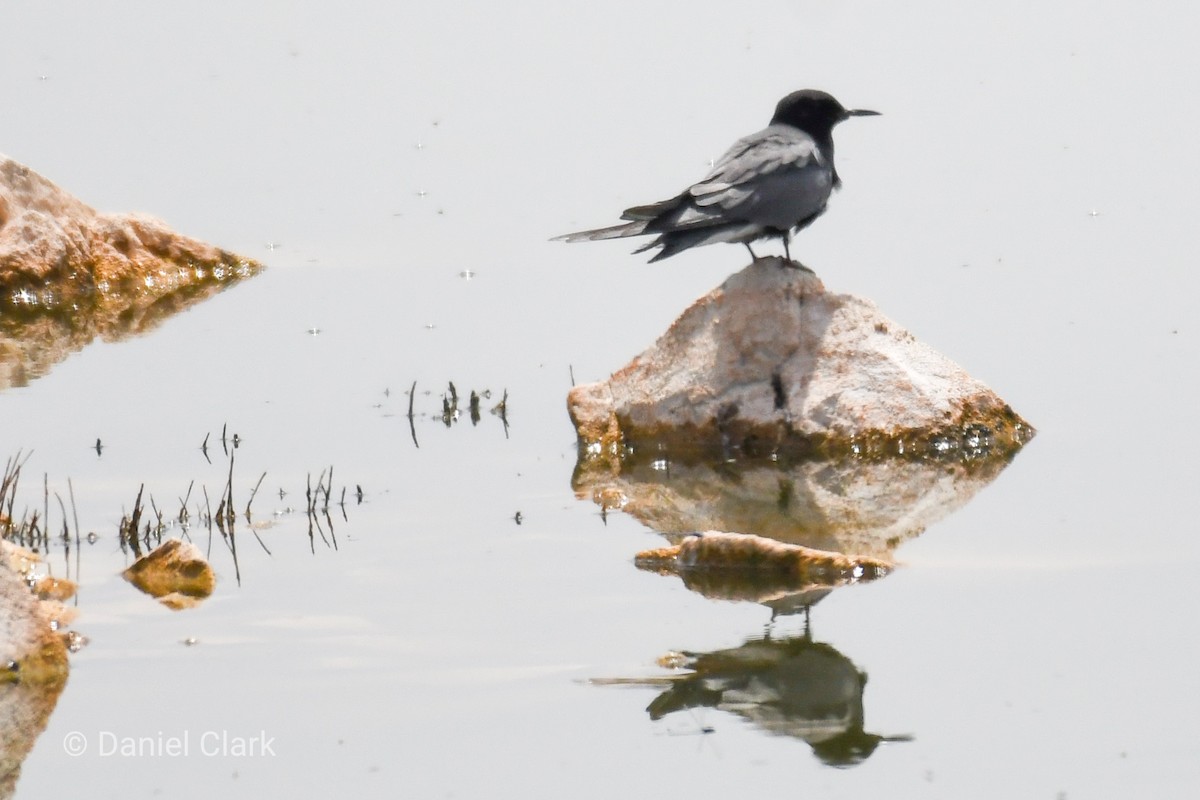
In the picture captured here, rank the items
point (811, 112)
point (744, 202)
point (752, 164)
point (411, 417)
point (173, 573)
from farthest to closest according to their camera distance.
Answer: point (411, 417)
point (811, 112)
point (752, 164)
point (744, 202)
point (173, 573)

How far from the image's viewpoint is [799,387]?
9.28 m

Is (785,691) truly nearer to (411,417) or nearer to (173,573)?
(173,573)

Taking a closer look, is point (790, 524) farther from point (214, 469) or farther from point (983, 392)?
point (214, 469)

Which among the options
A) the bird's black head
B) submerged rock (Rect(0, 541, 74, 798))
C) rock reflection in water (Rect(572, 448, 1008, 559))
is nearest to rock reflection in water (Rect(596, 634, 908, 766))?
rock reflection in water (Rect(572, 448, 1008, 559))

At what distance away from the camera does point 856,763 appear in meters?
5.46

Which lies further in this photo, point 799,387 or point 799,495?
point 799,387

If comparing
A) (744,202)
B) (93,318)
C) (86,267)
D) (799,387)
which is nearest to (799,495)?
(799,387)

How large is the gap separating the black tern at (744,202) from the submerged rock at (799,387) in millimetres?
369

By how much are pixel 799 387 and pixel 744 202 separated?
Result: 103 cm

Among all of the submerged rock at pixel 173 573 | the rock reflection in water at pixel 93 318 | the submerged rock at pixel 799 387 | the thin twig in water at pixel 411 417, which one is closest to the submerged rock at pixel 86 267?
the rock reflection in water at pixel 93 318

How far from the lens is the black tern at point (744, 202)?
29.2ft

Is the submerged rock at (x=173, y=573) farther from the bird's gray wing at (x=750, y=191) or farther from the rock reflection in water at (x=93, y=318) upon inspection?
the rock reflection in water at (x=93, y=318)

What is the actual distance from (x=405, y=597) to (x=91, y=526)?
1741mm

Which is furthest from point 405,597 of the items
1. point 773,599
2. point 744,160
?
point 744,160
